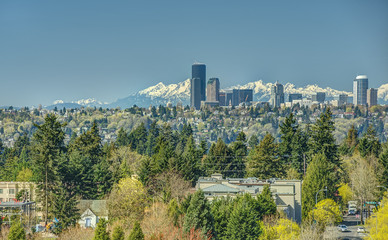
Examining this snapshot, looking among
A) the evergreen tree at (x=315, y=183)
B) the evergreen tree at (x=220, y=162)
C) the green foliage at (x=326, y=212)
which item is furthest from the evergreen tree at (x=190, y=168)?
the green foliage at (x=326, y=212)

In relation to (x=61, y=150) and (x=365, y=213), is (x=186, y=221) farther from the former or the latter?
(x=365, y=213)

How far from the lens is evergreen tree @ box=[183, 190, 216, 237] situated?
49.3 meters

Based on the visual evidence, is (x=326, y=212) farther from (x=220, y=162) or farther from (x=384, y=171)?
(x=220, y=162)

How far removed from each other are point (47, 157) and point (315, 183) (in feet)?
108

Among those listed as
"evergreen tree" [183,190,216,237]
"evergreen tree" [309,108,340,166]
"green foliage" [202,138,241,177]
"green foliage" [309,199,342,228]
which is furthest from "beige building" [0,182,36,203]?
"evergreen tree" [183,190,216,237]

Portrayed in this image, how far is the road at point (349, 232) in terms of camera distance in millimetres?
66244

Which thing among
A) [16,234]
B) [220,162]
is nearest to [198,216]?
[16,234]

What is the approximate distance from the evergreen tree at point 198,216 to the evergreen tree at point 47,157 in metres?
30.2

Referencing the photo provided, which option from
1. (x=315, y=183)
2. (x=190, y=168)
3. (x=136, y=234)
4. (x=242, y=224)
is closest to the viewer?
(x=136, y=234)

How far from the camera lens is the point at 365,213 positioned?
95062 millimetres

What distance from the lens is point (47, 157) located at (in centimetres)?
7838

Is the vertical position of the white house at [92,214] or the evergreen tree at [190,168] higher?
the evergreen tree at [190,168]

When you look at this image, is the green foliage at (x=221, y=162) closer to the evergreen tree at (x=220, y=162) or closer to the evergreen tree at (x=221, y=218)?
the evergreen tree at (x=220, y=162)

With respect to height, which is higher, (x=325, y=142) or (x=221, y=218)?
(x=325, y=142)
